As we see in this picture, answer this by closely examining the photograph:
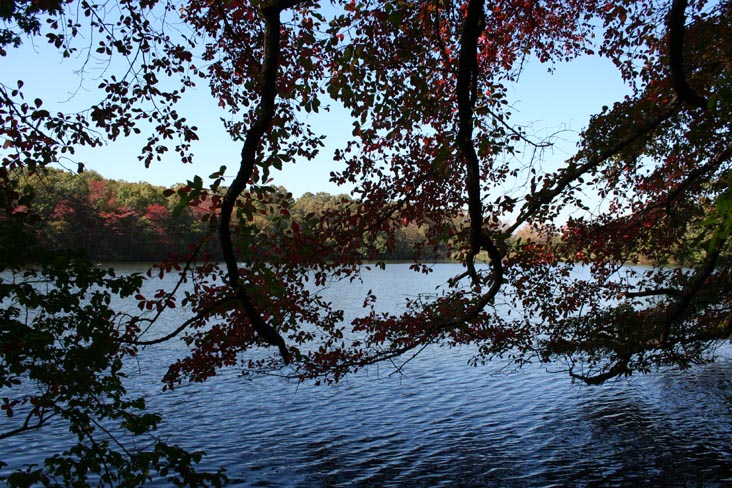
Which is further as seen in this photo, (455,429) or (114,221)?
(114,221)

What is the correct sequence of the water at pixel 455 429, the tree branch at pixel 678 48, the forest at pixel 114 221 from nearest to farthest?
the tree branch at pixel 678 48
the water at pixel 455 429
the forest at pixel 114 221

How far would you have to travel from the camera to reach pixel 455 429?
46.2ft

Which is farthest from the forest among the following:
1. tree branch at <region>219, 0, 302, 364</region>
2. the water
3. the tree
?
tree branch at <region>219, 0, 302, 364</region>

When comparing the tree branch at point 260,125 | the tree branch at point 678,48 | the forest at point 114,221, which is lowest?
the tree branch at point 260,125

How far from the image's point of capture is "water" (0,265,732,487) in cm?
1123

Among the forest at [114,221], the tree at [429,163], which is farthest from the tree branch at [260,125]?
the forest at [114,221]

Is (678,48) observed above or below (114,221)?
below

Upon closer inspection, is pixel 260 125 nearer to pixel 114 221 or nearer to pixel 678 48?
pixel 678 48

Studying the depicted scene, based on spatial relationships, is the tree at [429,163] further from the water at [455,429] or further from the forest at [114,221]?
the forest at [114,221]

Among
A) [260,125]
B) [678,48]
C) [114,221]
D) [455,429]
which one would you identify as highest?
[114,221]

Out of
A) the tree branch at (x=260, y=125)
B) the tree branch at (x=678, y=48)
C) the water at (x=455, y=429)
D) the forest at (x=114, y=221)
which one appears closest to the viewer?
the tree branch at (x=260, y=125)

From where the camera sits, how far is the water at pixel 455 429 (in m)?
11.2

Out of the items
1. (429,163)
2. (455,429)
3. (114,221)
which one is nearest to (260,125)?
(429,163)

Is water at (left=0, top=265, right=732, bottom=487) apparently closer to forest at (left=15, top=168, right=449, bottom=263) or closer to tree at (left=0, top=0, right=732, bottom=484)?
tree at (left=0, top=0, right=732, bottom=484)
